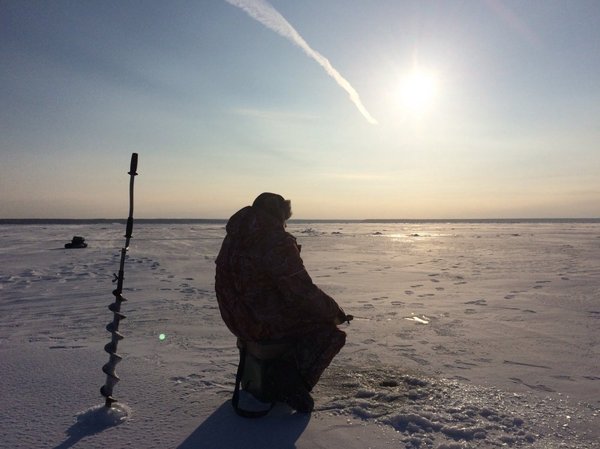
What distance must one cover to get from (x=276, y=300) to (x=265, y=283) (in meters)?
0.18

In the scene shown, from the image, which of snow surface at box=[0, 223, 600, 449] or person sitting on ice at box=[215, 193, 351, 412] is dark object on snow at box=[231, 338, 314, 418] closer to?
person sitting on ice at box=[215, 193, 351, 412]

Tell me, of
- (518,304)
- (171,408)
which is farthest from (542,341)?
(171,408)

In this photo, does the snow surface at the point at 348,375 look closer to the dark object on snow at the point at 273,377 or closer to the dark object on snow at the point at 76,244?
the dark object on snow at the point at 273,377

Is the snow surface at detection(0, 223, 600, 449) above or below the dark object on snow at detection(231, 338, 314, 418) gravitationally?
below

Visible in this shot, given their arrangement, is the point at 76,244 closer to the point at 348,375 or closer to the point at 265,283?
the point at 348,375

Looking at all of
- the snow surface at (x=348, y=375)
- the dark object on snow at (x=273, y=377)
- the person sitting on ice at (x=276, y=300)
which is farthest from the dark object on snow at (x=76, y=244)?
the dark object on snow at (x=273, y=377)

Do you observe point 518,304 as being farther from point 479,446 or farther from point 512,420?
point 479,446

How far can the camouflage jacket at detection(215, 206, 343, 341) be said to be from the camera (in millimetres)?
3377

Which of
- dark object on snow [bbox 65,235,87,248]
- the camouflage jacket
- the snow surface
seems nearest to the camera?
the snow surface

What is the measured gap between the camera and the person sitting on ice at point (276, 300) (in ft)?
11.1

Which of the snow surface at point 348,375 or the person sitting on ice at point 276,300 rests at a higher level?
the person sitting on ice at point 276,300

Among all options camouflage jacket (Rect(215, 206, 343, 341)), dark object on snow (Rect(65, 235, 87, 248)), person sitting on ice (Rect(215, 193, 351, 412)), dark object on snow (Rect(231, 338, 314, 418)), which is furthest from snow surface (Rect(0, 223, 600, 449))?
dark object on snow (Rect(65, 235, 87, 248))

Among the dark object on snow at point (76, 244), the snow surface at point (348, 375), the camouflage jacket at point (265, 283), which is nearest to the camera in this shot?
the snow surface at point (348, 375)

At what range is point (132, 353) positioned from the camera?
4.87m
